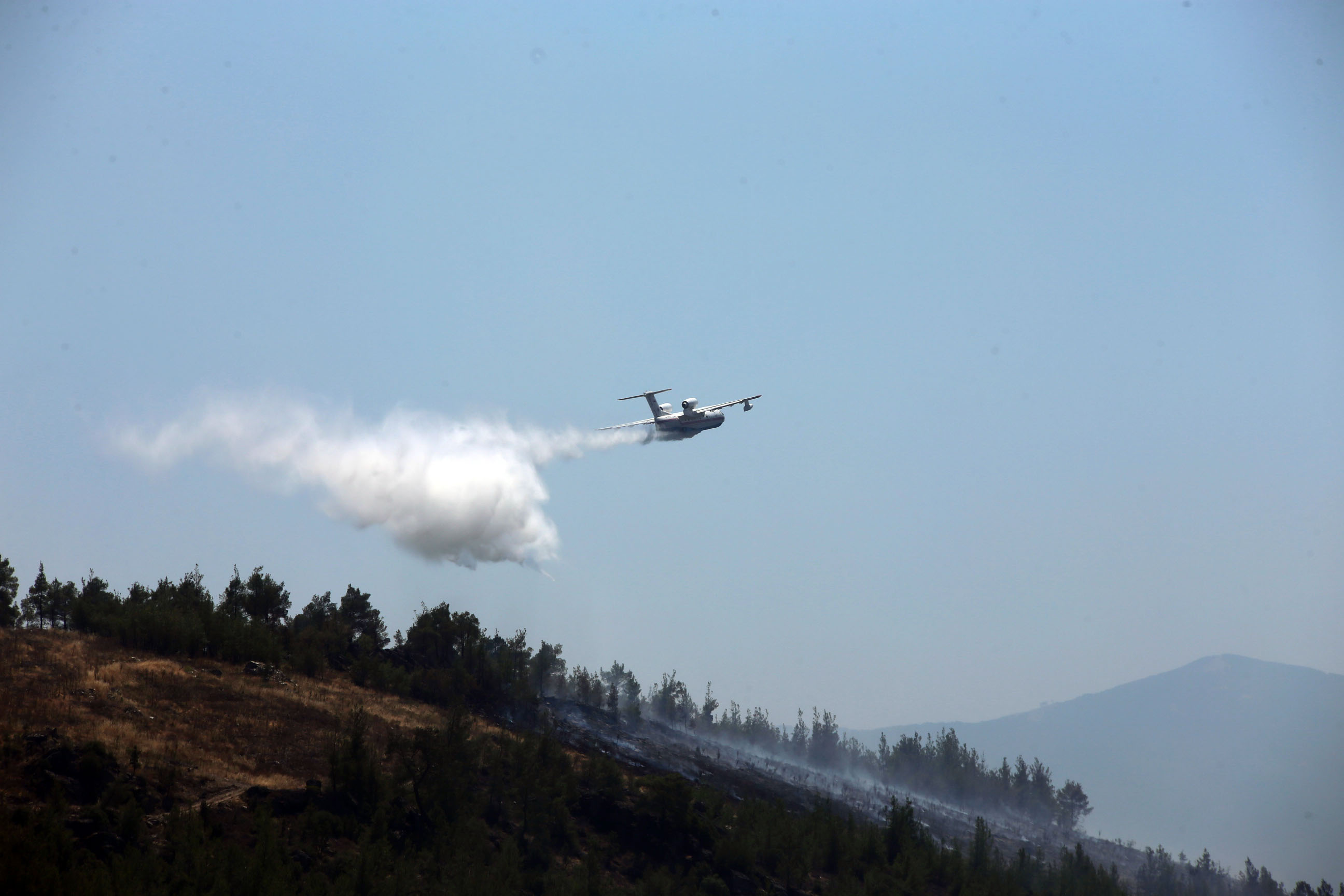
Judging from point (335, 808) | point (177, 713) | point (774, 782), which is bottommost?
point (774, 782)

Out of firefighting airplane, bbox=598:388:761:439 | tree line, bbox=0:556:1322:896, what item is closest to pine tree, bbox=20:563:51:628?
tree line, bbox=0:556:1322:896

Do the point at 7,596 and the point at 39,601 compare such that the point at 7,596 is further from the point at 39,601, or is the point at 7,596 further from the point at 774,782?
the point at 774,782

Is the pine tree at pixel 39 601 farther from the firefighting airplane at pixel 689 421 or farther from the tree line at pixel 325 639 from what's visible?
the firefighting airplane at pixel 689 421

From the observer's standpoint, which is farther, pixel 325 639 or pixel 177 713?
Result: pixel 325 639

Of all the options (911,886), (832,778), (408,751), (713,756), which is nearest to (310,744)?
(408,751)

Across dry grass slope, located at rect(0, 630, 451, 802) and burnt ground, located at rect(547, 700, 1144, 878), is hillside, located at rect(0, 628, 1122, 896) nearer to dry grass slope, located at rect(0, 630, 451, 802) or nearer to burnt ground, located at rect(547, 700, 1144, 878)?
dry grass slope, located at rect(0, 630, 451, 802)

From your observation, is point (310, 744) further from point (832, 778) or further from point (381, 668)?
point (832, 778)

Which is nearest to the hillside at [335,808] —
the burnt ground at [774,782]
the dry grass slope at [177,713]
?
the dry grass slope at [177,713]

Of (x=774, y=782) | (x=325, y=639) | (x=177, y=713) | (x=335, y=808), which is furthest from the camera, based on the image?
(x=774, y=782)

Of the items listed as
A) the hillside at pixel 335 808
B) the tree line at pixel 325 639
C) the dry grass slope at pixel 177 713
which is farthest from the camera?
the tree line at pixel 325 639

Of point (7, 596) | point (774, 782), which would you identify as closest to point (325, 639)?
point (7, 596)

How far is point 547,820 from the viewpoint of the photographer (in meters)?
51.5

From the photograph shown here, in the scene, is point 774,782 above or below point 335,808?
below

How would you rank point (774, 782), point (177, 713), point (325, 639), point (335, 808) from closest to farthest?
point (335, 808), point (177, 713), point (325, 639), point (774, 782)
